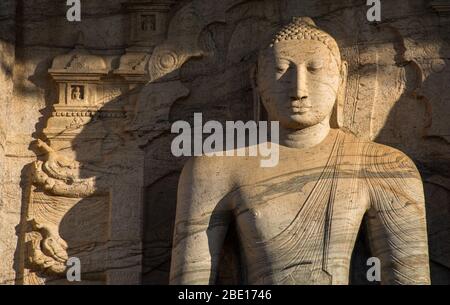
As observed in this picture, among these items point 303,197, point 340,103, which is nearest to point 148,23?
point 340,103

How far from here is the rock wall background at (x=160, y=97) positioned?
14461 millimetres

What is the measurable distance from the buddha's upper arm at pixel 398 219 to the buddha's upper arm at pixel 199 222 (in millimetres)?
1143

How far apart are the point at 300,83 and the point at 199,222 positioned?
1.33 metres

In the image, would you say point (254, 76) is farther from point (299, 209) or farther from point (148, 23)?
point (299, 209)

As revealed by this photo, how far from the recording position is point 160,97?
48.4 ft

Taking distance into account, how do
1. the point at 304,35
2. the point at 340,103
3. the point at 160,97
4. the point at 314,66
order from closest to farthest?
1. the point at 314,66
2. the point at 304,35
3. the point at 340,103
4. the point at 160,97

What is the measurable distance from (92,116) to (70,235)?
39.4 inches

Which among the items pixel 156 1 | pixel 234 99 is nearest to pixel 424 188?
pixel 234 99

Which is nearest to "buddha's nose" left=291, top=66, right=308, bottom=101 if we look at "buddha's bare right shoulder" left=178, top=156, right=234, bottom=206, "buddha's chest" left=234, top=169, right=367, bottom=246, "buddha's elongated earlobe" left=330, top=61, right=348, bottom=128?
"buddha's elongated earlobe" left=330, top=61, right=348, bottom=128

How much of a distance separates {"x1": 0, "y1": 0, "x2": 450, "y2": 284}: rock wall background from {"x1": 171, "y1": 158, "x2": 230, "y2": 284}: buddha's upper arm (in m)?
0.68

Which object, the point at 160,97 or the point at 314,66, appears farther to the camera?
the point at 160,97

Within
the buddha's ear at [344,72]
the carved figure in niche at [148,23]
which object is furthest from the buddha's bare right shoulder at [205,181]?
the carved figure in niche at [148,23]

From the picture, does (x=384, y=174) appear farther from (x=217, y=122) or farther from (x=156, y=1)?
(x=156, y=1)
